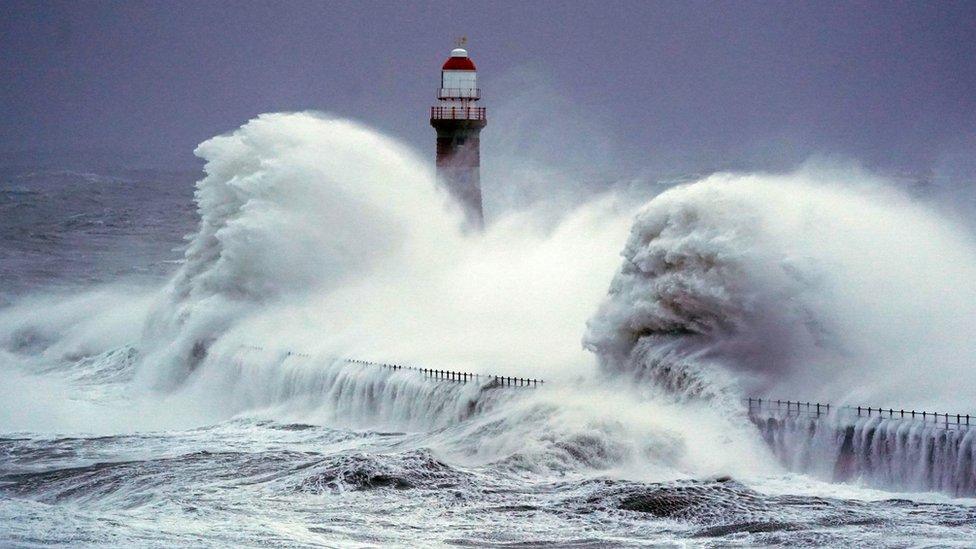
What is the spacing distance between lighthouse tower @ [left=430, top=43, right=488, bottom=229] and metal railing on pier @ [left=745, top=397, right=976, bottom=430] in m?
15.5

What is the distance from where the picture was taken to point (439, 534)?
16156 mm

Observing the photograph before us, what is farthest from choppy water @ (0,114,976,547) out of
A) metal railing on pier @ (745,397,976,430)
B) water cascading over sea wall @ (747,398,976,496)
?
metal railing on pier @ (745,397,976,430)

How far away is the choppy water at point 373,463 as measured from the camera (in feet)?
52.9

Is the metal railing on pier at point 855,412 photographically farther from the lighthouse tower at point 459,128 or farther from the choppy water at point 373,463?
the lighthouse tower at point 459,128

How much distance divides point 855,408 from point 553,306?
11029 millimetres

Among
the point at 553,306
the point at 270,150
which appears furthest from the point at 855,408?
the point at 270,150

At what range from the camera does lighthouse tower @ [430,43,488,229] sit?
33.8m

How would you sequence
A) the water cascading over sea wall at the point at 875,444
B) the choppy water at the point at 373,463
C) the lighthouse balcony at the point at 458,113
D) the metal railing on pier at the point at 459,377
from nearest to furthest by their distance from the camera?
the choppy water at the point at 373,463 → the water cascading over sea wall at the point at 875,444 → the metal railing on pier at the point at 459,377 → the lighthouse balcony at the point at 458,113

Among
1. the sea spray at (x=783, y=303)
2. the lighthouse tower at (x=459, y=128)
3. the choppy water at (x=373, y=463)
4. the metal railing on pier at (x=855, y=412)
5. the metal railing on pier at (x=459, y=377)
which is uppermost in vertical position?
the lighthouse tower at (x=459, y=128)

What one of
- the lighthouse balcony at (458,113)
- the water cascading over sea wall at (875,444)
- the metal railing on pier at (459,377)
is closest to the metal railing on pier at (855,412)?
the water cascading over sea wall at (875,444)

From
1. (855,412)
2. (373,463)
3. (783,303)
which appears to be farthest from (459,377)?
(855,412)

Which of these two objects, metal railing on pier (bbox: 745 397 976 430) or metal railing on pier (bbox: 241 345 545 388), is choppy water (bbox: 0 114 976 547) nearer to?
metal railing on pier (bbox: 241 345 545 388)

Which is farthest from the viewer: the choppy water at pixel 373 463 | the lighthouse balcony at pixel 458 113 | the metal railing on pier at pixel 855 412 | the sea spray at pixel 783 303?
the lighthouse balcony at pixel 458 113

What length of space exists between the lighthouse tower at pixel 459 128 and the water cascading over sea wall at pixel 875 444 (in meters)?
15.9
